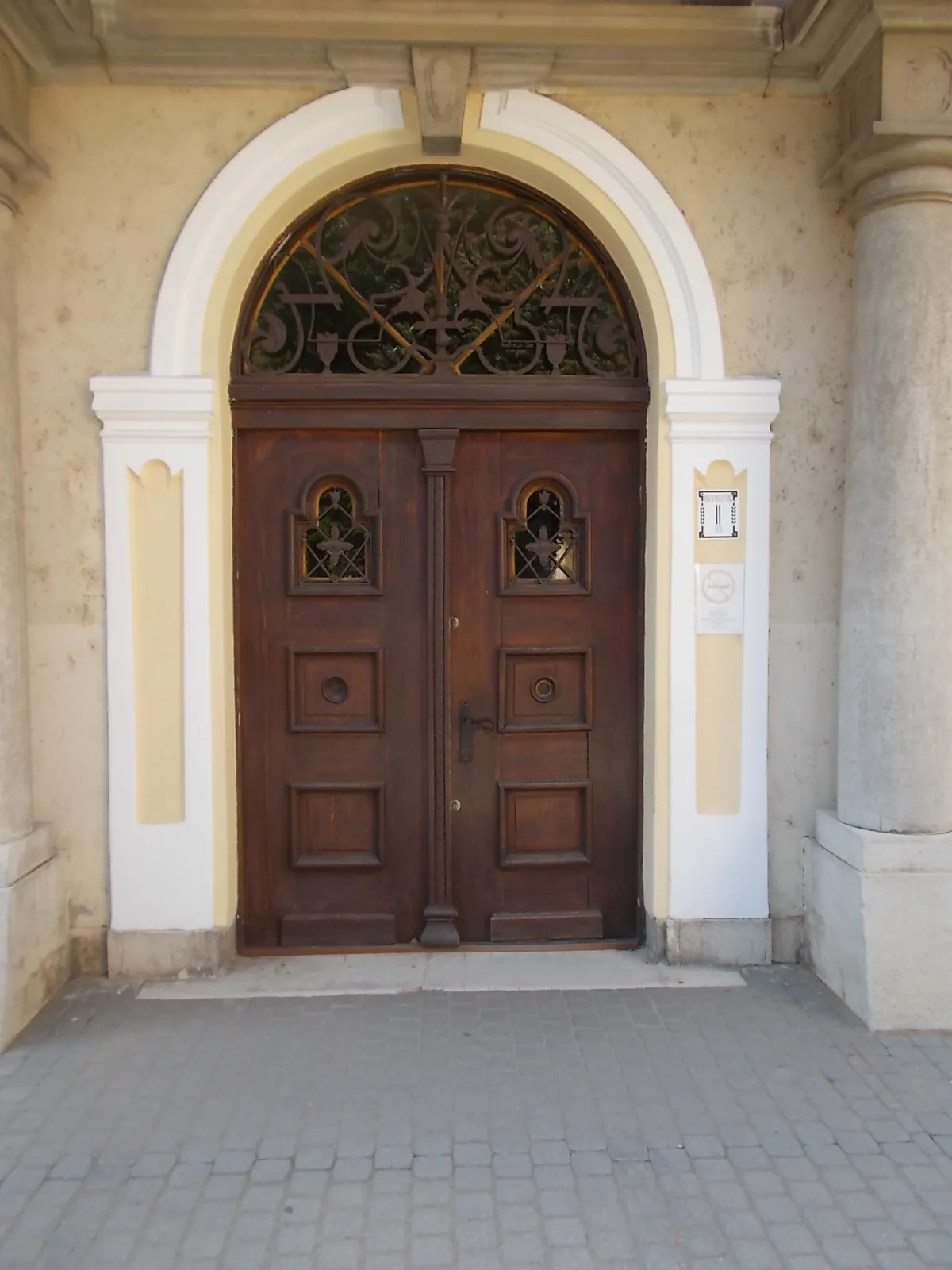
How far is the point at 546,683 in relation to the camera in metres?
4.56

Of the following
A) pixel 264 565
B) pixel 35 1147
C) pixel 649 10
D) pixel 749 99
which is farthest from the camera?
pixel 264 565

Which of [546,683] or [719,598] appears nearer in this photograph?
[719,598]

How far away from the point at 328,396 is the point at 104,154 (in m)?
1.41

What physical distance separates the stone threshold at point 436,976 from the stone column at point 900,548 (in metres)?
0.74

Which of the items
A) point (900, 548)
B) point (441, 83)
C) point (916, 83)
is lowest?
point (900, 548)

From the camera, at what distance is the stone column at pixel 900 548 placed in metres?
3.79

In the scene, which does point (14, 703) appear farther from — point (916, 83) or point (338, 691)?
point (916, 83)

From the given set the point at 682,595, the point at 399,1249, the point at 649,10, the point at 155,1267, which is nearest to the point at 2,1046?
the point at 155,1267

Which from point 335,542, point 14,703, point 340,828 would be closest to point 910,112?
point 335,542

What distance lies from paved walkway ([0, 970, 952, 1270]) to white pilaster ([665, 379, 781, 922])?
0.47 meters

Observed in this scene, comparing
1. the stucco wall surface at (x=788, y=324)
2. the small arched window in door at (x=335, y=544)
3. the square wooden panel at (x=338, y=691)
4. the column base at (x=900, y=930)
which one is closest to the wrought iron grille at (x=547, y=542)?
the small arched window in door at (x=335, y=544)

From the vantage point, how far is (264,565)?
4.47m

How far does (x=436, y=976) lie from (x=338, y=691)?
142 cm

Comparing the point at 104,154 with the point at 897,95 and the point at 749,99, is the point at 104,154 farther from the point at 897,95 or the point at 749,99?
the point at 897,95
